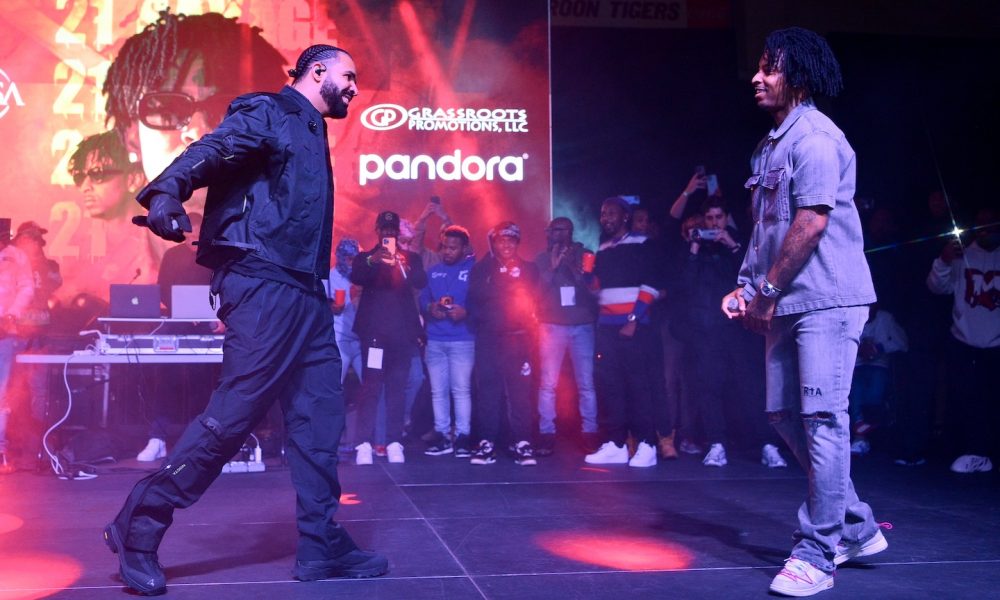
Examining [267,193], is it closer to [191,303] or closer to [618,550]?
[618,550]

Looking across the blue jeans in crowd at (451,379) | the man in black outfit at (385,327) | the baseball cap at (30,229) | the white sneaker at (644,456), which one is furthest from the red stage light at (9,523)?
the white sneaker at (644,456)

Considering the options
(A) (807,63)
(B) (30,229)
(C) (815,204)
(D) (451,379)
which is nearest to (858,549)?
(C) (815,204)

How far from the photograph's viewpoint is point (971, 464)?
24.3ft

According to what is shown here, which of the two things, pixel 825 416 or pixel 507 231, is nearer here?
pixel 825 416

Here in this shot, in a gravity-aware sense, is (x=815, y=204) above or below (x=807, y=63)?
below

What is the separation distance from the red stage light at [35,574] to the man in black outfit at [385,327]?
3730 millimetres

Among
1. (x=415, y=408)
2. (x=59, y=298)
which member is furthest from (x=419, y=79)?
(x=59, y=298)

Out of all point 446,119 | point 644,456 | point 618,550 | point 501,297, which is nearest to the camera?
point 618,550

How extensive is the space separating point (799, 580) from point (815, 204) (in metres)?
1.41

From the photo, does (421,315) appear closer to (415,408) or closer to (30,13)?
(415,408)

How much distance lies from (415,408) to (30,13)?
4988mm

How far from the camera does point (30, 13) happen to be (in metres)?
9.12

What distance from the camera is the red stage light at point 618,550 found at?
436 centimetres

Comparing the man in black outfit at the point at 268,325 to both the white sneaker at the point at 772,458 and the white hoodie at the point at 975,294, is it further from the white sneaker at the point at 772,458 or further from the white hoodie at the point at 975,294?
the white hoodie at the point at 975,294
